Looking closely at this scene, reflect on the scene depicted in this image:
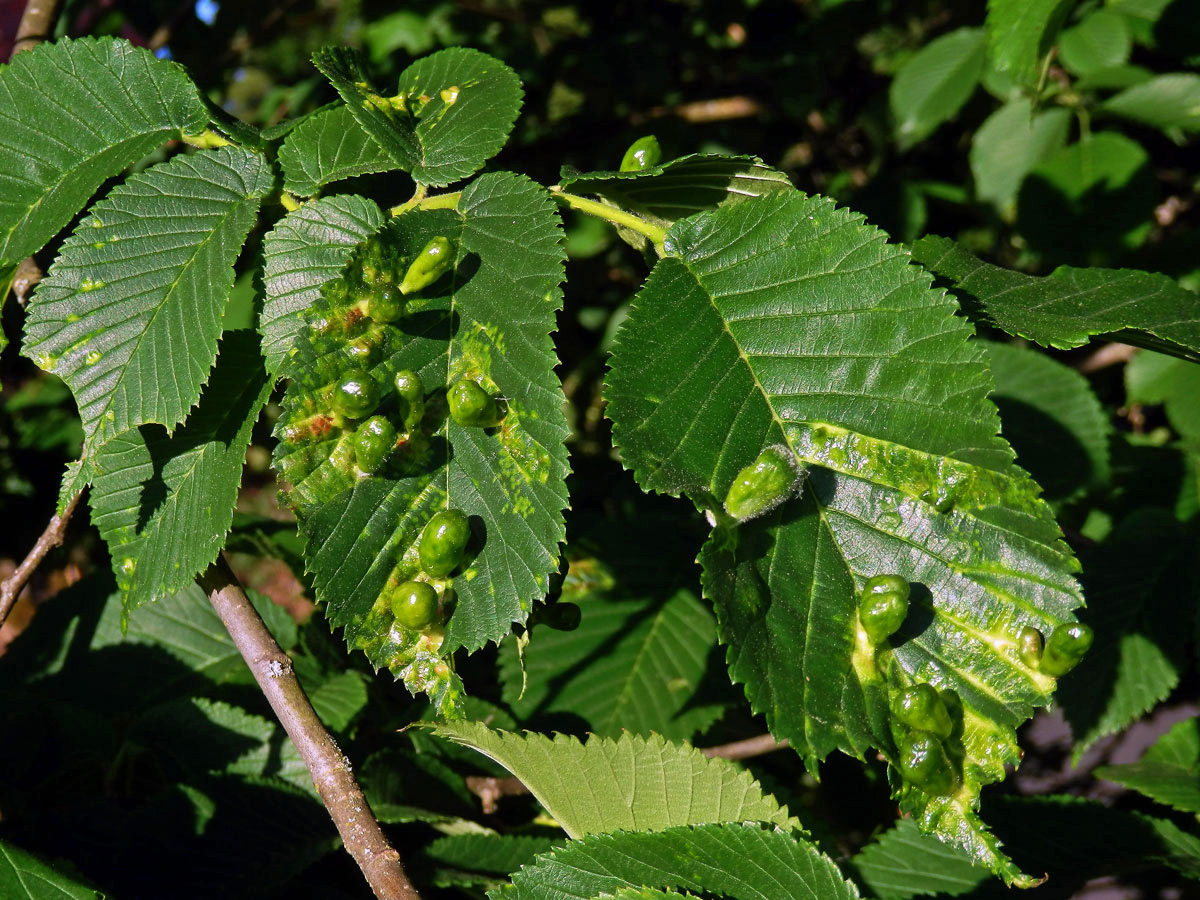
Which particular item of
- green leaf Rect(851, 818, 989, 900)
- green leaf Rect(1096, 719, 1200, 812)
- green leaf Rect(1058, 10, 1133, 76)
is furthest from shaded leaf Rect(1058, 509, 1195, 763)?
green leaf Rect(1058, 10, 1133, 76)

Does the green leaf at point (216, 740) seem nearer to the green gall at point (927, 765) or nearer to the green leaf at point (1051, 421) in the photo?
the green gall at point (927, 765)

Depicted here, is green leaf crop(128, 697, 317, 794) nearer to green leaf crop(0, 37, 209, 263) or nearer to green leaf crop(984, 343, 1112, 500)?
green leaf crop(0, 37, 209, 263)

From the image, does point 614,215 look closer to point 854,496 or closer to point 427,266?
point 427,266

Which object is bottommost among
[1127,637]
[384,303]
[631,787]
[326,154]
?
[1127,637]

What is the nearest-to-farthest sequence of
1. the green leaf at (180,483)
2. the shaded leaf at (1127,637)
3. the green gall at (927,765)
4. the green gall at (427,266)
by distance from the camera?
the green gall at (927,765) < the green gall at (427,266) < the green leaf at (180,483) < the shaded leaf at (1127,637)

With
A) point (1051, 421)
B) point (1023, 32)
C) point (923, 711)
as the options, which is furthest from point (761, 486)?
point (1051, 421)

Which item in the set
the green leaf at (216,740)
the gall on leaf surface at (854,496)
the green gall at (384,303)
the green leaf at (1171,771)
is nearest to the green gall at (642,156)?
the gall on leaf surface at (854,496)
